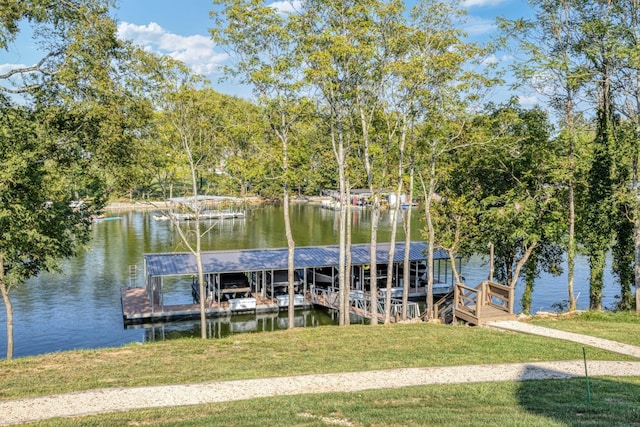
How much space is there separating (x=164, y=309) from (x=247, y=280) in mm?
5028

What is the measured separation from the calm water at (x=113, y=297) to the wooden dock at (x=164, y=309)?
484 millimetres

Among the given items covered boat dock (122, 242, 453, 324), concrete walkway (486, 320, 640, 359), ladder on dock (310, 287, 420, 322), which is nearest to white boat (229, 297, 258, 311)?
covered boat dock (122, 242, 453, 324)

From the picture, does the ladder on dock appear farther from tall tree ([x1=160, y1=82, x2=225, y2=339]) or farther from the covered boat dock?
tall tree ([x1=160, y1=82, x2=225, y2=339])

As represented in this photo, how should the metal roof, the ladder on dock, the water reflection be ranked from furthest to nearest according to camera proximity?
1. the metal roof
2. the ladder on dock
3. the water reflection

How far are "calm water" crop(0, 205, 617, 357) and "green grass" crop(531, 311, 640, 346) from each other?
824 cm

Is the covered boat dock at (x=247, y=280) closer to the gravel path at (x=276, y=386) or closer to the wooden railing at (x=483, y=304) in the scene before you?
the wooden railing at (x=483, y=304)

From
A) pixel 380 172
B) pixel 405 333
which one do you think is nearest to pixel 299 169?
pixel 380 172

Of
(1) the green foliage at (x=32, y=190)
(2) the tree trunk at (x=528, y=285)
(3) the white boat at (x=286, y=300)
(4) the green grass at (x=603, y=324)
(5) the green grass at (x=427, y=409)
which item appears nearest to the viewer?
(5) the green grass at (x=427, y=409)

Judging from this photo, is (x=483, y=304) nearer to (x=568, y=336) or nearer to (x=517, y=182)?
(x=568, y=336)

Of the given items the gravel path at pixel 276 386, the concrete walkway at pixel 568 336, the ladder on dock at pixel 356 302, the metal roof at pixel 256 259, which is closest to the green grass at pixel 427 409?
the gravel path at pixel 276 386

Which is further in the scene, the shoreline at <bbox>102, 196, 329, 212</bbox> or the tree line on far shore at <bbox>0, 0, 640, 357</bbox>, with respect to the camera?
the shoreline at <bbox>102, 196, 329, 212</bbox>

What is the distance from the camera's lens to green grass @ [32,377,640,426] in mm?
7379

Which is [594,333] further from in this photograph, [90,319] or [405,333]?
[90,319]

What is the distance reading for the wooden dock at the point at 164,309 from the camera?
24219 millimetres
